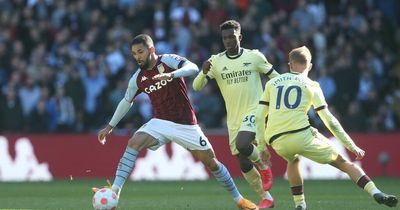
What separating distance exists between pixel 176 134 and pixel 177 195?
380 centimetres

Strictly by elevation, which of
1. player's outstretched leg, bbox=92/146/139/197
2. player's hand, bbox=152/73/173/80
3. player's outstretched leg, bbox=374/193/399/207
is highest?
player's hand, bbox=152/73/173/80

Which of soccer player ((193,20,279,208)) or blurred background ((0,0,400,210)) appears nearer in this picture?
soccer player ((193,20,279,208))

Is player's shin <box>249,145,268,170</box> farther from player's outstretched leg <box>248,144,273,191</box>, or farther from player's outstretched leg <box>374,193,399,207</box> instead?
player's outstretched leg <box>374,193,399,207</box>

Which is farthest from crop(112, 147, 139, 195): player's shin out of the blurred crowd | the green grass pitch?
the blurred crowd

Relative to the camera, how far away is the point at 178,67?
12.5 metres

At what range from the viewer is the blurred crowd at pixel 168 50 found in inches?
874

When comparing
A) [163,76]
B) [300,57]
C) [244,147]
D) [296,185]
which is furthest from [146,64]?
[296,185]

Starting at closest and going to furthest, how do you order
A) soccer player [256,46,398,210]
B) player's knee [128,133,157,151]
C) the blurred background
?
soccer player [256,46,398,210] < player's knee [128,133,157,151] < the blurred background

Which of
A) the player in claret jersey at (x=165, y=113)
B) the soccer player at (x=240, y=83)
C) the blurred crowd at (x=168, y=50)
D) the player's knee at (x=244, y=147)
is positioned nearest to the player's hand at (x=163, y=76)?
the player in claret jersey at (x=165, y=113)

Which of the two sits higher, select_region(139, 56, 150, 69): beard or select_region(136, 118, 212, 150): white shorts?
select_region(139, 56, 150, 69): beard

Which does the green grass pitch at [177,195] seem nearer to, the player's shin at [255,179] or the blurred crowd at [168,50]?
the player's shin at [255,179]

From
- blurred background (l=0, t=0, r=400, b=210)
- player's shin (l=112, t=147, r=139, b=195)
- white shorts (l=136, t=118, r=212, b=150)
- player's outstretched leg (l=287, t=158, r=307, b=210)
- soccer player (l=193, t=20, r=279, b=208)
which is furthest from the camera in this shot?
blurred background (l=0, t=0, r=400, b=210)

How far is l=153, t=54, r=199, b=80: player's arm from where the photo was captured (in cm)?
1177

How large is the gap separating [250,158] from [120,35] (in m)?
10.7
